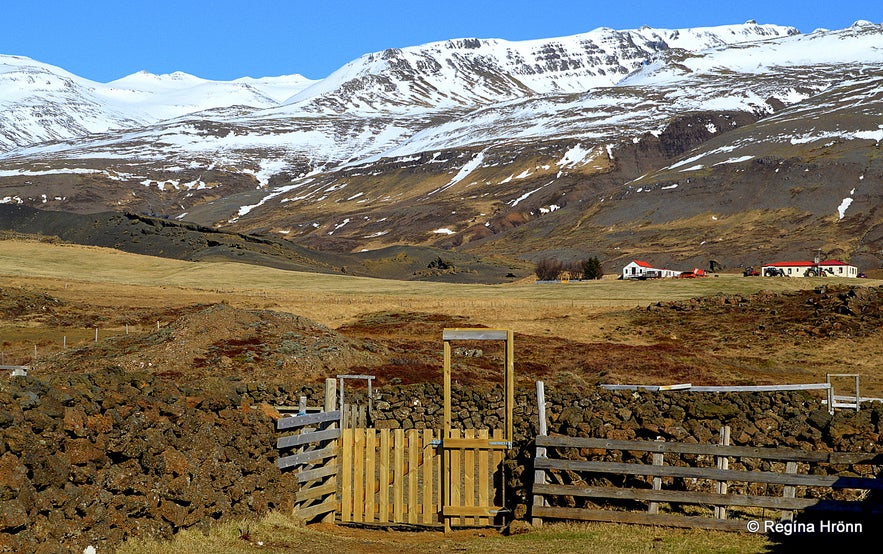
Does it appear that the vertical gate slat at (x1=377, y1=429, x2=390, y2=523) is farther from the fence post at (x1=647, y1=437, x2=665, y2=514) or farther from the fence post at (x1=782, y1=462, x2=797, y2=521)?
the fence post at (x1=782, y1=462, x2=797, y2=521)

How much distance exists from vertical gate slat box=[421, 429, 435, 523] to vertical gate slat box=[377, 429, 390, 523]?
651mm

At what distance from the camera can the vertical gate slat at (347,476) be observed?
17797 millimetres

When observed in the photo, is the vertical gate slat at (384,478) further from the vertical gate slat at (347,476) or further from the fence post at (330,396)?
the fence post at (330,396)

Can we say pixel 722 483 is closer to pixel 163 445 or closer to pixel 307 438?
pixel 307 438

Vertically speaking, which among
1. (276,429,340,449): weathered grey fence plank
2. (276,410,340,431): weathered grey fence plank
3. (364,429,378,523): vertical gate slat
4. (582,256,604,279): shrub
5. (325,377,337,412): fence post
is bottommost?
(364,429,378,523): vertical gate slat

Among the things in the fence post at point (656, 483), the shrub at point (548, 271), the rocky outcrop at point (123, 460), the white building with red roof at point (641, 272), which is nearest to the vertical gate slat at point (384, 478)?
the rocky outcrop at point (123, 460)

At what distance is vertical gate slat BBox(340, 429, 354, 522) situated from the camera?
Answer: 58.4 ft

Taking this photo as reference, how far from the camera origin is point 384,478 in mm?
17391

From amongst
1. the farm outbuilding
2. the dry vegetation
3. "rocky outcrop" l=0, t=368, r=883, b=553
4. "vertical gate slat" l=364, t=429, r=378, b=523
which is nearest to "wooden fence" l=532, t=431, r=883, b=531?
"rocky outcrop" l=0, t=368, r=883, b=553

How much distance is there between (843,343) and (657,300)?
26.6 metres

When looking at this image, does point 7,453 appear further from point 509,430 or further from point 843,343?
point 843,343

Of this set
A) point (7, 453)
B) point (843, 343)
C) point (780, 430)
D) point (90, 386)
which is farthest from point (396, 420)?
point (843, 343)

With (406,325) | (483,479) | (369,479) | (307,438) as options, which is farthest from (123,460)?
(406,325)

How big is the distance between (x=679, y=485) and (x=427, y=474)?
429 cm
